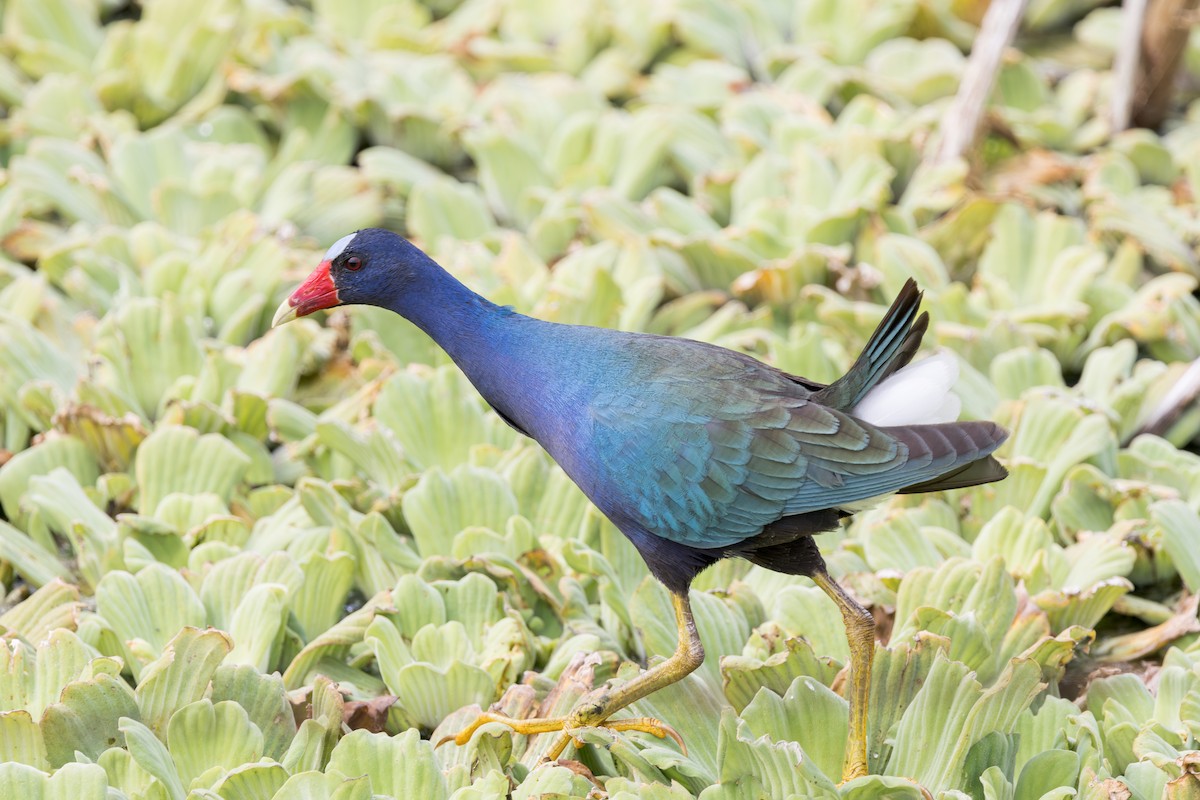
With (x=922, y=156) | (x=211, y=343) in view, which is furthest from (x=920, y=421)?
(x=922, y=156)

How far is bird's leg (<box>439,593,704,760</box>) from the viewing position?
2.35 metres

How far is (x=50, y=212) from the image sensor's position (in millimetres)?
4102

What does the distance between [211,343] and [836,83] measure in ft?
7.50

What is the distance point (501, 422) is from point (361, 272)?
2.61 ft

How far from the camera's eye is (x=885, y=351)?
232cm

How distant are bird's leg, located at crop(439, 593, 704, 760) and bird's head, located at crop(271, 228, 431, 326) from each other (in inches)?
30.0

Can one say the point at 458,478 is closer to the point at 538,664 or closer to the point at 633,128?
the point at 538,664

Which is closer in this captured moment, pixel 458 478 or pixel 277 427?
pixel 458 478

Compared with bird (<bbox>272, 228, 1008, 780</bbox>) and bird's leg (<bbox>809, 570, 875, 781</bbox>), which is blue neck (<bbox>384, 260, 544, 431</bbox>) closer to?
bird (<bbox>272, 228, 1008, 780</bbox>)

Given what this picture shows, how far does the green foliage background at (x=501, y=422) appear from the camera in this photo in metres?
2.29

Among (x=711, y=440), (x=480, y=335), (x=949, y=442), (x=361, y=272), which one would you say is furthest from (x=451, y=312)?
(x=949, y=442)

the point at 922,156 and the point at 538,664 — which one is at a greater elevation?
the point at 922,156

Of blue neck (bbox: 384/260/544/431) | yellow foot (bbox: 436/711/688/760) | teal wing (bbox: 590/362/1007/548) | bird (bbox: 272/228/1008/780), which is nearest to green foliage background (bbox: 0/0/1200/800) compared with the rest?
yellow foot (bbox: 436/711/688/760)

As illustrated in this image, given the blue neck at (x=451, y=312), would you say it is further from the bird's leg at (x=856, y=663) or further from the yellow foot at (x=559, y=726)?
the bird's leg at (x=856, y=663)
